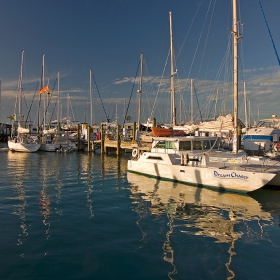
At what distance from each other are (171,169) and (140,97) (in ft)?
77.4

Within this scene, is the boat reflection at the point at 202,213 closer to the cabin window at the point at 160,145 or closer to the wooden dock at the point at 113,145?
the cabin window at the point at 160,145

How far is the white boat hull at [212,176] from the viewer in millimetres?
14102

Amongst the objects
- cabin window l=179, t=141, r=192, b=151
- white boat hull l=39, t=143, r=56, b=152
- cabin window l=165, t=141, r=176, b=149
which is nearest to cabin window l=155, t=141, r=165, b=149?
cabin window l=165, t=141, r=176, b=149

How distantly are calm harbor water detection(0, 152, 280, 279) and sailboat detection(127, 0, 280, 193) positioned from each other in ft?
2.55

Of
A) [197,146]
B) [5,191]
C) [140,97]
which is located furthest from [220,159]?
[140,97]

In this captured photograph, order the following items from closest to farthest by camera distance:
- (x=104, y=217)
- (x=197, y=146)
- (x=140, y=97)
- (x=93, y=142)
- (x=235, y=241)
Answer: (x=235, y=241) → (x=104, y=217) → (x=197, y=146) → (x=140, y=97) → (x=93, y=142)

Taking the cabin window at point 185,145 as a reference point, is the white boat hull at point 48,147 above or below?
below

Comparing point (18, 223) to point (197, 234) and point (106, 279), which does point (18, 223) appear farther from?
point (197, 234)

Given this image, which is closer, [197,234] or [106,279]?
[106,279]

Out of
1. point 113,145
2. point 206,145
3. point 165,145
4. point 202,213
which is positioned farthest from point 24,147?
point 202,213

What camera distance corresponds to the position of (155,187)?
16.6 metres

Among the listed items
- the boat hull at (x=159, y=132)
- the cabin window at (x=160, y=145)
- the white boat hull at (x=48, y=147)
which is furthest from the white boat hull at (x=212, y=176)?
the white boat hull at (x=48, y=147)

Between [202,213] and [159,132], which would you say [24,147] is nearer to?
[159,132]

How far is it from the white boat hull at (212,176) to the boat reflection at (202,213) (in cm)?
47
